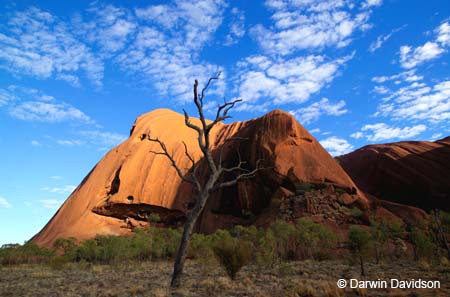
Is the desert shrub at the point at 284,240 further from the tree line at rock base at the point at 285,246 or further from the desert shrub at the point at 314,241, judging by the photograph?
the desert shrub at the point at 314,241

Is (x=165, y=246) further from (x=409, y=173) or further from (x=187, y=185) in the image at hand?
(x=409, y=173)

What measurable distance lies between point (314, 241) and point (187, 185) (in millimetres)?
29178

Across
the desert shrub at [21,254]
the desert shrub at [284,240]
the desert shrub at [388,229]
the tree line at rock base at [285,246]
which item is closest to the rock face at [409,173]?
the tree line at rock base at [285,246]

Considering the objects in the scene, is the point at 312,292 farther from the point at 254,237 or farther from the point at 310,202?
the point at 310,202

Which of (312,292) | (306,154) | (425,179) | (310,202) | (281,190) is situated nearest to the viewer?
(312,292)

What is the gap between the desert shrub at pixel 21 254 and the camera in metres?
37.0

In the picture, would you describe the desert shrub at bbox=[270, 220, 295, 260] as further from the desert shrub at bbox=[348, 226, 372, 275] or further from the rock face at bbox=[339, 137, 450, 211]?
the rock face at bbox=[339, 137, 450, 211]

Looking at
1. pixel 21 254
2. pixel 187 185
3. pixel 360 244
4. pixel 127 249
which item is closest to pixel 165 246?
pixel 127 249

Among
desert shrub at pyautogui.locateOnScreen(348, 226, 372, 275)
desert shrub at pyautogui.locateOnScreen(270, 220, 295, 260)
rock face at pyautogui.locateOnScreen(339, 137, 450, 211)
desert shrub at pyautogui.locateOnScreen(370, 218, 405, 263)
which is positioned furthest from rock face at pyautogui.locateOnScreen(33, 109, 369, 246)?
desert shrub at pyautogui.locateOnScreen(348, 226, 372, 275)

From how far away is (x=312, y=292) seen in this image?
949 centimetres

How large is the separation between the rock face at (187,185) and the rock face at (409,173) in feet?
33.4

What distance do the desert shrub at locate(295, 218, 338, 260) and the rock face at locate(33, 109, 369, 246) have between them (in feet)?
20.7

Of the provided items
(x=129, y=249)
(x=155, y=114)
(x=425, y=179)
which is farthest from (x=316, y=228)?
(x=155, y=114)

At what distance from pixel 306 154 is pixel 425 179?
17664 mm
